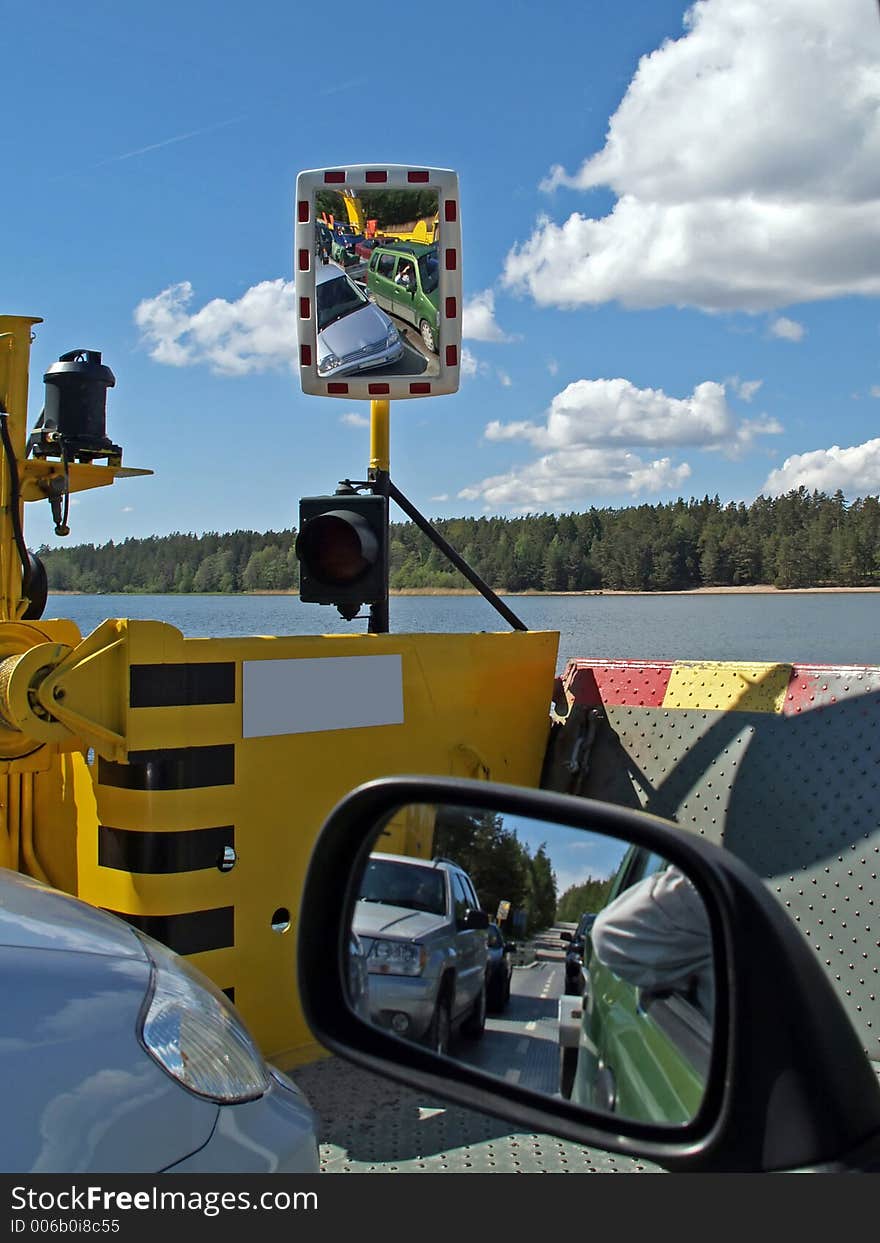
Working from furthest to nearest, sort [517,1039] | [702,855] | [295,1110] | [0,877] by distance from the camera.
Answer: [0,877]
[295,1110]
[517,1039]
[702,855]

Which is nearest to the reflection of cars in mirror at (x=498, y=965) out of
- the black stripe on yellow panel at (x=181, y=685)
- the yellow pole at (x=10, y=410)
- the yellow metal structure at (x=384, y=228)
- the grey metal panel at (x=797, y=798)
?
the black stripe on yellow panel at (x=181, y=685)

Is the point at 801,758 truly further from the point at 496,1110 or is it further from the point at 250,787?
the point at 496,1110

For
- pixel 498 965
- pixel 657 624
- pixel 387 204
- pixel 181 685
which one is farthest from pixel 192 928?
pixel 657 624

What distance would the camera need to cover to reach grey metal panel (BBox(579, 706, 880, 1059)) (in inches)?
156

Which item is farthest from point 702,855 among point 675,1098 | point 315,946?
point 315,946

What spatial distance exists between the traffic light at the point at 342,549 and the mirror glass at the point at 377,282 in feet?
A: 2.39

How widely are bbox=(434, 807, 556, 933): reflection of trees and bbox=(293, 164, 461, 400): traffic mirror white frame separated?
3.81 meters

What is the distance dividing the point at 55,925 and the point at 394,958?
778 millimetres

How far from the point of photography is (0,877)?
2447 mm

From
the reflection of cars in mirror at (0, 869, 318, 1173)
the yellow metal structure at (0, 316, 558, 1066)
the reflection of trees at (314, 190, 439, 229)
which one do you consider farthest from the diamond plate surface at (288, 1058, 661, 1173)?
the reflection of trees at (314, 190, 439, 229)

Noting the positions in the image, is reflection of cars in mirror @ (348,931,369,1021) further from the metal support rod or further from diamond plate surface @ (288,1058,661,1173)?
the metal support rod

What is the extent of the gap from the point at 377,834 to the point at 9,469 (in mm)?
3683

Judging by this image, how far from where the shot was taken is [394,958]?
1636 mm

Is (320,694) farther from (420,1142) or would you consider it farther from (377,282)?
(377,282)
